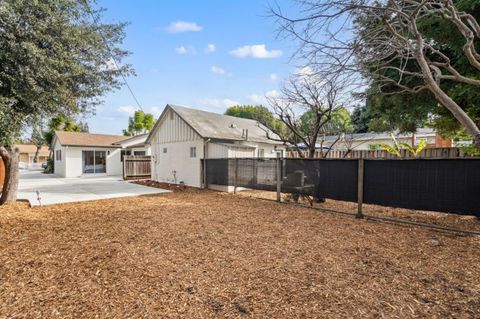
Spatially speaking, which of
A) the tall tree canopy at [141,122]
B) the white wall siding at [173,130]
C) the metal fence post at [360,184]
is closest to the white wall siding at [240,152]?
the white wall siding at [173,130]

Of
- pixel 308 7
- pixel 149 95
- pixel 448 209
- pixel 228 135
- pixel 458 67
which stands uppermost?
pixel 149 95

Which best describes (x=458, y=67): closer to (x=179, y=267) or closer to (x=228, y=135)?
(x=179, y=267)

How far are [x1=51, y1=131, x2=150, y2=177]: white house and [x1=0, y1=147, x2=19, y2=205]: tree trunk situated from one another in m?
12.7

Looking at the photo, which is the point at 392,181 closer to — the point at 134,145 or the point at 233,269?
the point at 233,269

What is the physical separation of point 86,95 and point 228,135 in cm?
728

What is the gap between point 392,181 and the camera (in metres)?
6.56

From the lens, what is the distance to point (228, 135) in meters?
14.3

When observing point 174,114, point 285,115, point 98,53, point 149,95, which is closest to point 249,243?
point 98,53

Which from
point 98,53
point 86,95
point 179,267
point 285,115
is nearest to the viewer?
point 179,267

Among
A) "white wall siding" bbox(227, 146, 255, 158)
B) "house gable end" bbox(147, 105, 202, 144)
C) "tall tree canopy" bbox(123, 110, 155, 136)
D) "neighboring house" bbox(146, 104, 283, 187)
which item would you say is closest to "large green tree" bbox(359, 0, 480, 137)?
"white wall siding" bbox(227, 146, 255, 158)

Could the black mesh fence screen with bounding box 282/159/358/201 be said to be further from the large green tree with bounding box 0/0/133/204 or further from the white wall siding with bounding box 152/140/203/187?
the large green tree with bounding box 0/0/133/204

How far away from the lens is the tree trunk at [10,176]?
27.2 feet

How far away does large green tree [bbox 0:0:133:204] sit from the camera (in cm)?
580

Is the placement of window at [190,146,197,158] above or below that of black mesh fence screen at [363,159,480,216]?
above
